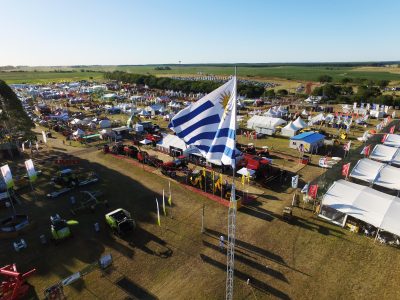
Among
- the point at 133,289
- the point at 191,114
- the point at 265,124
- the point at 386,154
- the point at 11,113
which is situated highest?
the point at 191,114

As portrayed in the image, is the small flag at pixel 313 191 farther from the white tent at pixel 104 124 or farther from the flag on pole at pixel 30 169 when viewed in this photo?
the white tent at pixel 104 124

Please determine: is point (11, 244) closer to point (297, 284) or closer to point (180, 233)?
point (180, 233)

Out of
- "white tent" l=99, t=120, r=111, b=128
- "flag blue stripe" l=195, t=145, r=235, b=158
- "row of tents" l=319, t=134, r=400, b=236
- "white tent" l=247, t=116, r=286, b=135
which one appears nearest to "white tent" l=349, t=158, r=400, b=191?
"row of tents" l=319, t=134, r=400, b=236

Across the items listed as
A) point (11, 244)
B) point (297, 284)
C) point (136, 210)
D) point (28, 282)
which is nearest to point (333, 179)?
point (297, 284)

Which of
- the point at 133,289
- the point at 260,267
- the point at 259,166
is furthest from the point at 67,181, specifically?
the point at 260,267

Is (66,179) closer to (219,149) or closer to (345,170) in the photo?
(219,149)
